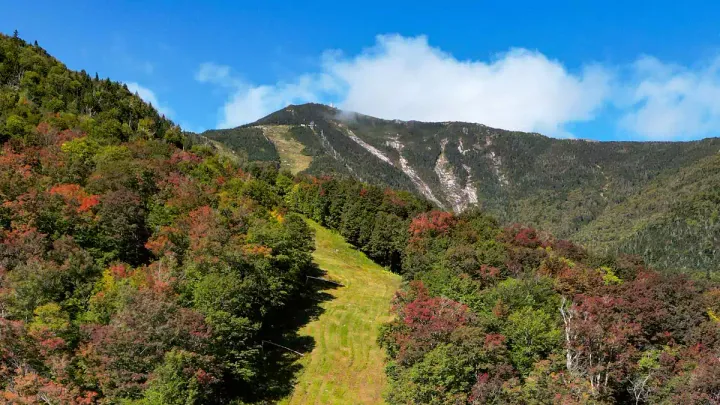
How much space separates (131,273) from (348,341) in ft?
94.8

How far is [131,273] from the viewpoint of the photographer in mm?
45094

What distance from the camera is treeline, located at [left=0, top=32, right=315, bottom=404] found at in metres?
33.4

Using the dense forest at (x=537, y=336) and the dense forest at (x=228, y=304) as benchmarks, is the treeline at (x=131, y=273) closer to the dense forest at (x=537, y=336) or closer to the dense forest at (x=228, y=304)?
the dense forest at (x=228, y=304)

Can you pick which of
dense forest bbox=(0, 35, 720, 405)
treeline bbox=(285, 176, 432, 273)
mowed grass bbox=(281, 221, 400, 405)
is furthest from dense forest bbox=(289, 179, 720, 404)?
treeline bbox=(285, 176, 432, 273)

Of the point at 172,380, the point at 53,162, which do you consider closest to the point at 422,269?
the point at 172,380

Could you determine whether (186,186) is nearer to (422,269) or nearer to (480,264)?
(422,269)

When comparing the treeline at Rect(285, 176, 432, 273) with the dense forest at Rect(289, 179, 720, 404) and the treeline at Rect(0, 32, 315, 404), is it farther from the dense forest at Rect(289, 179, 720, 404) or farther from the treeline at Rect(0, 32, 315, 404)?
the dense forest at Rect(289, 179, 720, 404)

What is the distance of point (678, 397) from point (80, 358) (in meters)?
47.9

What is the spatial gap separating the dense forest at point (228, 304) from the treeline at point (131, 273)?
21cm

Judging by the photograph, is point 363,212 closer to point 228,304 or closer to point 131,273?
point 228,304

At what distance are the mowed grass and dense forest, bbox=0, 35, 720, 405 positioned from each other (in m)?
Result: 2.98

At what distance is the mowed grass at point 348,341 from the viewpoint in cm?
4793

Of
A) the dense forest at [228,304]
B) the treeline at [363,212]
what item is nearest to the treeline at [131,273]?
the dense forest at [228,304]

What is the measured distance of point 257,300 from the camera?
170ft
